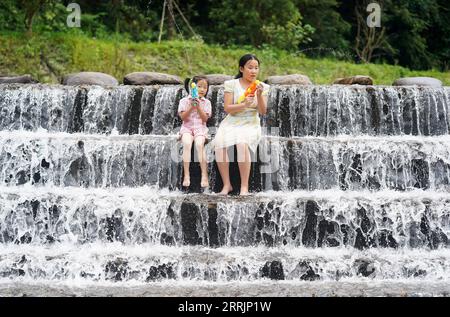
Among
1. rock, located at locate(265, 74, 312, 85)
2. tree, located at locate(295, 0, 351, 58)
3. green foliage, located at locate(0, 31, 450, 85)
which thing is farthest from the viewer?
tree, located at locate(295, 0, 351, 58)

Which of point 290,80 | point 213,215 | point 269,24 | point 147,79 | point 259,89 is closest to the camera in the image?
point 213,215

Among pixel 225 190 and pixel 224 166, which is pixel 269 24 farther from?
pixel 225 190

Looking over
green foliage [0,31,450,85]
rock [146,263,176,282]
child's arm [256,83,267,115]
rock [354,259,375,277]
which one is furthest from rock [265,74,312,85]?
rock [146,263,176,282]

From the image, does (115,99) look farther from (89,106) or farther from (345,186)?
(345,186)

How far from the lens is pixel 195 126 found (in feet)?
22.0

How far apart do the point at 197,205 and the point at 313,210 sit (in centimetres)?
105

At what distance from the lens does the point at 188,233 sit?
5.93 metres

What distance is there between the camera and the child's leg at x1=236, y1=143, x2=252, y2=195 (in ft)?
20.5

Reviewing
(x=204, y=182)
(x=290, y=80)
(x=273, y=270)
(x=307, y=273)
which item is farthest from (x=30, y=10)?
(x=307, y=273)

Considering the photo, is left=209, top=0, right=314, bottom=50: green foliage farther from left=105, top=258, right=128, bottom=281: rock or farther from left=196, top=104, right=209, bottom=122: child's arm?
left=105, top=258, right=128, bottom=281: rock

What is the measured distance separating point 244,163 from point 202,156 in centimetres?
48

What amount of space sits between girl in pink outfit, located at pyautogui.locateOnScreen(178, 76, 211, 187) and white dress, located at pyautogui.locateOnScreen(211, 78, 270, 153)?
18 cm

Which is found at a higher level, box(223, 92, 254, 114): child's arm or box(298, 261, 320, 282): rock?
box(223, 92, 254, 114): child's arm
